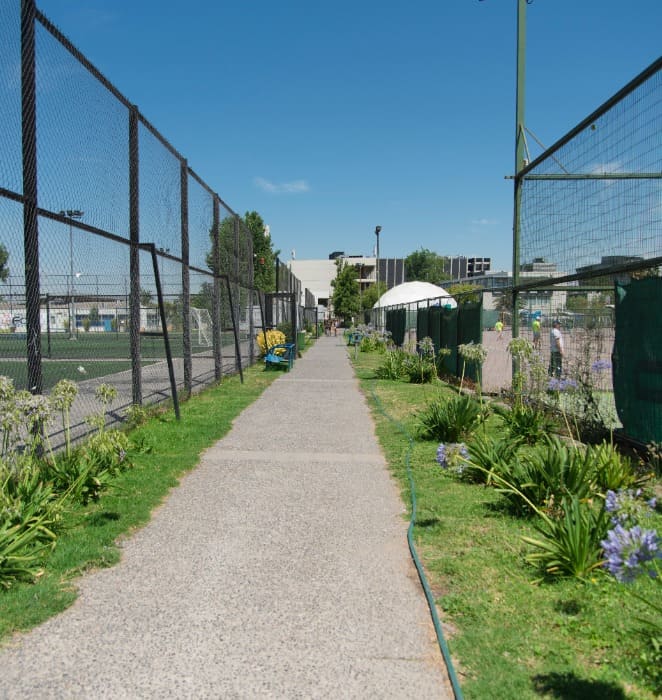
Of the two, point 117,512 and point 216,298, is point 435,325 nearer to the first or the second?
point 216,298

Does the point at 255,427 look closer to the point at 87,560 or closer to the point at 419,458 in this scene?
the point at 419,458

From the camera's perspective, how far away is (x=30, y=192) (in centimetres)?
571

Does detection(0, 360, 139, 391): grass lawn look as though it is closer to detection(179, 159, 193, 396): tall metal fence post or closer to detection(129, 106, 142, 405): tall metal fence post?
Result: detection(179, 159, 193, 396): tall metal fence post

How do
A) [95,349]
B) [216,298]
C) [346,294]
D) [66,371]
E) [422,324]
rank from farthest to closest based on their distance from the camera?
1. [346,294]
2. [422,324]
3. [216,298]
4. [66,371]
5. [95,349]

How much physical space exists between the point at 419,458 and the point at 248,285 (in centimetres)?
1343

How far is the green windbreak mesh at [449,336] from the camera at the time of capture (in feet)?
52.3

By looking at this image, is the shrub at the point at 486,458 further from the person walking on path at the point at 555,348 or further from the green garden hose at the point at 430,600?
the person walking on path at the point at 555,348

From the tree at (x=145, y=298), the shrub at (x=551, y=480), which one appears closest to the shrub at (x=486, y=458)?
the shrub at (x=551, y=480)

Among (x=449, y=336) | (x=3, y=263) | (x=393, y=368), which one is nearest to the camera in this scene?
(x=3, y=263)

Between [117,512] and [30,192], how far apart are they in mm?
2779

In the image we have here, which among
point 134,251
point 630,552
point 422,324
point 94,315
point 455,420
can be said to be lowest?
point 455,420

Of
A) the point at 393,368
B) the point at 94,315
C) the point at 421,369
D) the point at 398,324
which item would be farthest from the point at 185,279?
the point at 398,324

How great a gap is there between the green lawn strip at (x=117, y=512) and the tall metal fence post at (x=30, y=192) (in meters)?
1.26

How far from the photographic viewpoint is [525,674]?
2824mm
